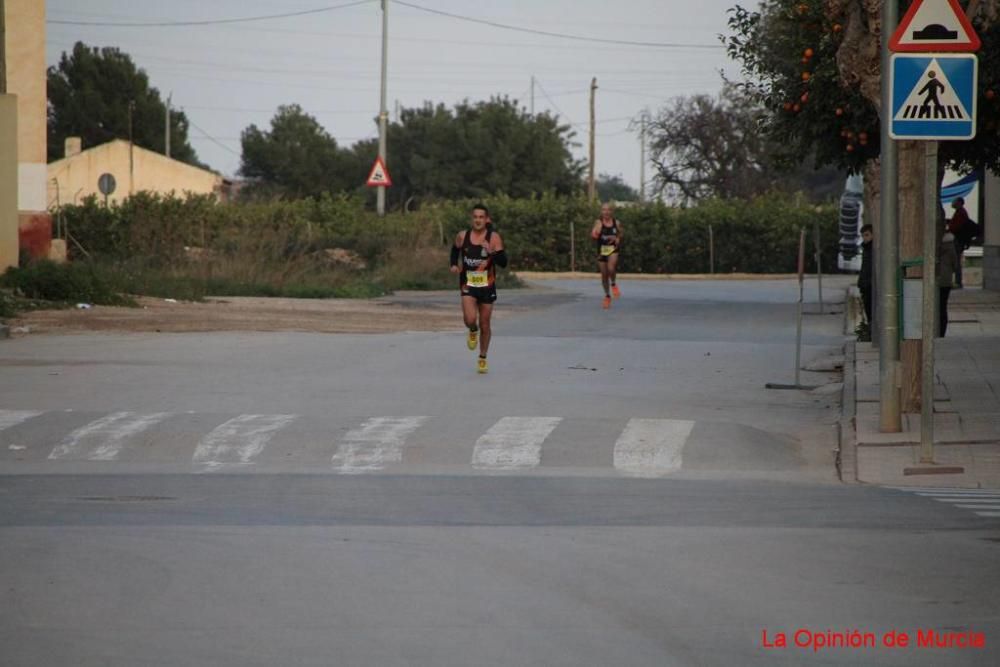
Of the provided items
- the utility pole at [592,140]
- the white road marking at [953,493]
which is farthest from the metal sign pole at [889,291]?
the utility pole at [592,140]

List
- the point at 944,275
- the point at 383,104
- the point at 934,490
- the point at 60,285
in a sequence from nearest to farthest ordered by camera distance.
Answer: the point at 934,490 → the point at 944,275 → the point at 60,285 → the point at 383,104

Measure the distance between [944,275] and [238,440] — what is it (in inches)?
425

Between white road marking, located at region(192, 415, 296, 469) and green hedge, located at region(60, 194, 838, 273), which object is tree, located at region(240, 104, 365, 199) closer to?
green hedge, located at region(60, 194, 838, 273)

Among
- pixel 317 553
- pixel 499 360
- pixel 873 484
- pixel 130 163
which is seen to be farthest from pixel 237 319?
pixel 130 163

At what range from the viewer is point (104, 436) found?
1363 centimetres

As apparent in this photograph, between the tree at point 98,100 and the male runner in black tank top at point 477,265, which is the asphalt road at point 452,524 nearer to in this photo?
the male runner in black tank top at point 477,265

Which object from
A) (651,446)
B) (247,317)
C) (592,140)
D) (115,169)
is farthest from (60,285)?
(115,169)

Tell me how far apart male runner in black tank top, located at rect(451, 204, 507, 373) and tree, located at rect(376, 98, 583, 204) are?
67.9m

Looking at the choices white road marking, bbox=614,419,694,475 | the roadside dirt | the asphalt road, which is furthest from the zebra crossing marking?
the roadside dirt

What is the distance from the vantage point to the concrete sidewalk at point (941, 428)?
12.0m

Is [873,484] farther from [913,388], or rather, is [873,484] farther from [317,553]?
[317,553]

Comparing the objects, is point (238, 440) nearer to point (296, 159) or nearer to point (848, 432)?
point (848, 432)

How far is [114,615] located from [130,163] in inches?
3037

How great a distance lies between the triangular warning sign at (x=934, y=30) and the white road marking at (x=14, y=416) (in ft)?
25.4
